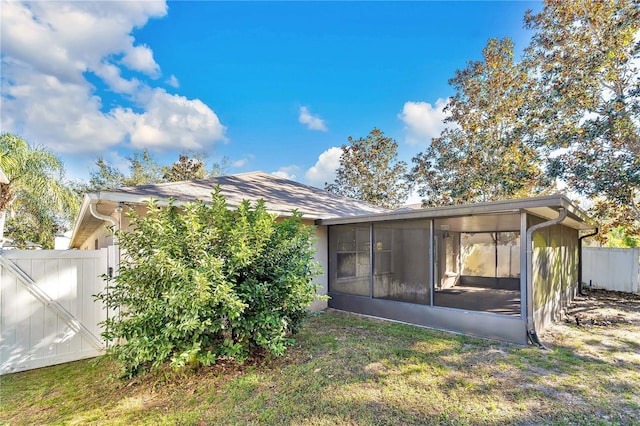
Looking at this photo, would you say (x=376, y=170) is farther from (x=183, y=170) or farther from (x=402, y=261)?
(x=402, y=261)

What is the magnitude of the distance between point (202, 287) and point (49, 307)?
2.92m

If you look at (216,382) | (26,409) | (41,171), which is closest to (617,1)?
(216,382)

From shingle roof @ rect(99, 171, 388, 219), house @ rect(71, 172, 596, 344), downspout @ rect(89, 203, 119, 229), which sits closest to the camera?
downspout @ rect(89, 203, 119, 229)

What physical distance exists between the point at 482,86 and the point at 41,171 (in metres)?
18.1

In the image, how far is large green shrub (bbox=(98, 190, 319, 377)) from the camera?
356cm

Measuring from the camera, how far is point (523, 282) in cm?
530

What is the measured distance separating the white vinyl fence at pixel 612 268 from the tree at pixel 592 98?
1.11 meters

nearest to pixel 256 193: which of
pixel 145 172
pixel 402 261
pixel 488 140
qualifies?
pixel 402 261

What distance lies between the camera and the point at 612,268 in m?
11.2

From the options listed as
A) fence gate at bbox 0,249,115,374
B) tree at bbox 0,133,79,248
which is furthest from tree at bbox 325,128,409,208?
fence gate at bbox 0,249,115,374

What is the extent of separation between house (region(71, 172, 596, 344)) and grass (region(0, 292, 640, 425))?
3.31 feet

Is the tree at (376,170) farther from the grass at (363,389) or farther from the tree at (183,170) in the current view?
the grass at (363,389)

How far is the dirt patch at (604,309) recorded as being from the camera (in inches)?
278

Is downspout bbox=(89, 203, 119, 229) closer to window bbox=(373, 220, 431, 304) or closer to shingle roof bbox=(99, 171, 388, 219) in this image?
shingle roof bbox=(99, 171, 388, 219)
